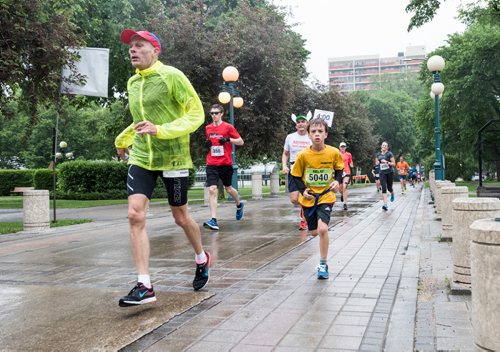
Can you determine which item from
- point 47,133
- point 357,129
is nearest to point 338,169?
point 357,129

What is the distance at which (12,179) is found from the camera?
3981 cm

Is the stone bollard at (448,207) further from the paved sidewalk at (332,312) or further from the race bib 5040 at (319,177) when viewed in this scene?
the race bib 5040 at (319,177)

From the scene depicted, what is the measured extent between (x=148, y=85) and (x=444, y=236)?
18.3 feet

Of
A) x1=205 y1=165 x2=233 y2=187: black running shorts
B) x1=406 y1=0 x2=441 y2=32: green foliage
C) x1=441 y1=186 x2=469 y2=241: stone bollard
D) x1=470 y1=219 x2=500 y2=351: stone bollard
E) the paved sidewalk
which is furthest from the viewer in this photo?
x1=406 y1=0 x2=441 y2=32: green foliage

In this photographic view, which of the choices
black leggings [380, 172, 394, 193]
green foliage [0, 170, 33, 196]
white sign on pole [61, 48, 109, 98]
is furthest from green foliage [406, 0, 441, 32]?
green foliage [0, 170, 33, 196]

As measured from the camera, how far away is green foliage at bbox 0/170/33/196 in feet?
129

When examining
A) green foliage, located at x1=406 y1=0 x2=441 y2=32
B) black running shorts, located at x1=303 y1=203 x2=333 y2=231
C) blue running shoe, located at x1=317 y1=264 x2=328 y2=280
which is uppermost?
green foliage, located at x1=406 y1=0 x2=441 y2=32

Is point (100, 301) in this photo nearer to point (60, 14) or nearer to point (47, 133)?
point (60, 14)

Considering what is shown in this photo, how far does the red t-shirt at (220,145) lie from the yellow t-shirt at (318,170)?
4195mm

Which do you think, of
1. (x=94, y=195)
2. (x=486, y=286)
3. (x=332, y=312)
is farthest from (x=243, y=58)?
(x=486, y=286)

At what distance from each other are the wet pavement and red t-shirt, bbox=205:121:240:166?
6.01ft

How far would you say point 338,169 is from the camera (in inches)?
240

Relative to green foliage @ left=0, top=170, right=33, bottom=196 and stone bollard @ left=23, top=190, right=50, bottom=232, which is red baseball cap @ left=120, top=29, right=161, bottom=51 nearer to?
stone bollard @ left=23, top=190, right=50, bottom=232

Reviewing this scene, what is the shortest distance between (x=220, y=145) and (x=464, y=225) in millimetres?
5738
